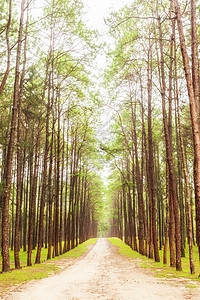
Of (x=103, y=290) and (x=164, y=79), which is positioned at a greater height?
(x=164, y=79)

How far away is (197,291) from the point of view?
6.49 metres

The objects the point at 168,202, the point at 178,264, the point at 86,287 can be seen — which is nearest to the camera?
the point at 86,287

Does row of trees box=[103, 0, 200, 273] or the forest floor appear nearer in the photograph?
the forest floor

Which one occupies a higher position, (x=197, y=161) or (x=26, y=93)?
(x=26, y=93)

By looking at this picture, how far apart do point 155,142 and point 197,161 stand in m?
16.2

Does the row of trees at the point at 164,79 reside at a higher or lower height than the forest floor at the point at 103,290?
higher

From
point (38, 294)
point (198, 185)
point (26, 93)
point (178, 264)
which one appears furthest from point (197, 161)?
point (26, 93)

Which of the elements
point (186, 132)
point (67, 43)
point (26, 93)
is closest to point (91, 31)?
point (67, 43)

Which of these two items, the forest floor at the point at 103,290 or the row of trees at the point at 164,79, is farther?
the row of trees at the point at 164,79

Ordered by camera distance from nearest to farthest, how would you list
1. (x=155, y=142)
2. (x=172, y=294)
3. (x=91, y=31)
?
(x=172, y=294)
(x=91, y=31)
(x=155, y=142)

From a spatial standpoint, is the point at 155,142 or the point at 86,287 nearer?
the point at 86,287

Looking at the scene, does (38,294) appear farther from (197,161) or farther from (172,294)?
(197,161)

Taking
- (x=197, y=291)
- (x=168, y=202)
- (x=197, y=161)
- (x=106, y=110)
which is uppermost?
(x=106, y=110)

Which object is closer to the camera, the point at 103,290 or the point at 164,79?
the point at 103,290
